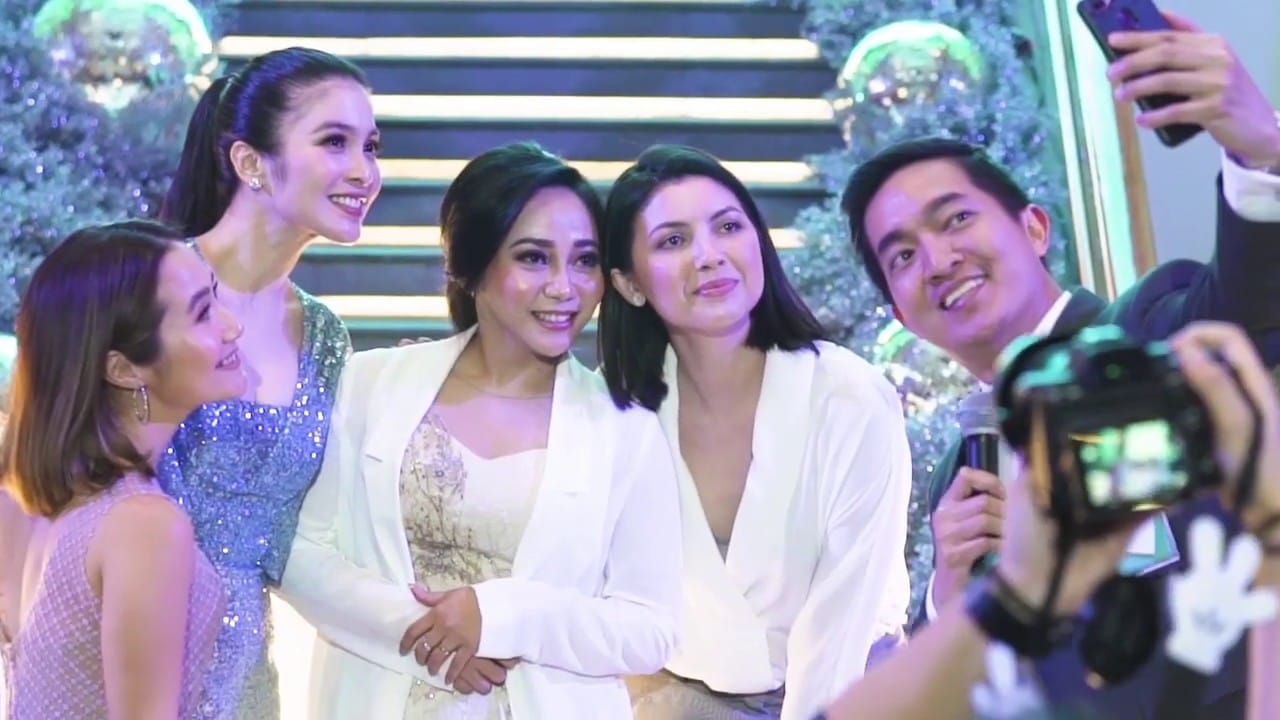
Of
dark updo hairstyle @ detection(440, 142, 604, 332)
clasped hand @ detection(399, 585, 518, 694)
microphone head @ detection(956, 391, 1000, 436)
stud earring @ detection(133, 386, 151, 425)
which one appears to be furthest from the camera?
dark updo hairstyle @ detection(440, 142, 604, 332)

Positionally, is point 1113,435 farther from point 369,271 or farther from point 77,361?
point 369,271

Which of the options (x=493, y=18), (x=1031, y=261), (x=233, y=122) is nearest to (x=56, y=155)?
(x=493, y=18)

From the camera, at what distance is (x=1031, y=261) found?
→ 2.00 m

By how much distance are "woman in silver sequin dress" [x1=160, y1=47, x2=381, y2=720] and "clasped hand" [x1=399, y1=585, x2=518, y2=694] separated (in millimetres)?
343

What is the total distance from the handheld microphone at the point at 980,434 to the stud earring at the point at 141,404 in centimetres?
125

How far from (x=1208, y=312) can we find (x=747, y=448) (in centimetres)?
143

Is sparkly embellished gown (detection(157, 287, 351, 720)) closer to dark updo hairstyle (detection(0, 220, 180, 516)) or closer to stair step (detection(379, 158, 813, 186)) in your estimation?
dark updo hairstyle (detection(0, 220, 180, 516))

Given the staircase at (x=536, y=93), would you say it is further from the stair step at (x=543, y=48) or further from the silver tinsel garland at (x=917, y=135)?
the silver tinsel garland at (x=917, y=135)

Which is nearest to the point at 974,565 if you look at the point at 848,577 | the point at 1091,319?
the point at 1091,319

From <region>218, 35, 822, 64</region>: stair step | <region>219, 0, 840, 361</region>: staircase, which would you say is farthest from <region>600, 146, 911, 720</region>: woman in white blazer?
<region>218, 35, 822, 64</region>: stair step

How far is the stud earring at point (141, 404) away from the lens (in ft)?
7.00

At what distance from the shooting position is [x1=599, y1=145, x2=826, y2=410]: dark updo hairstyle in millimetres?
2756

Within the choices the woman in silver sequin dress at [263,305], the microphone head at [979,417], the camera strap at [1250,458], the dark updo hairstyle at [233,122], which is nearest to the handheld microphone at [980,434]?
the microphone head at [979,417]

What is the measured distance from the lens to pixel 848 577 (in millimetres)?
2551
